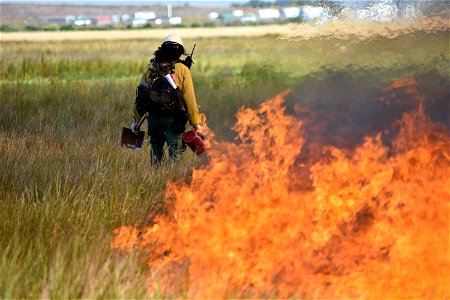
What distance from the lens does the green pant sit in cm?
800

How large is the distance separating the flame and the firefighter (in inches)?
80.7

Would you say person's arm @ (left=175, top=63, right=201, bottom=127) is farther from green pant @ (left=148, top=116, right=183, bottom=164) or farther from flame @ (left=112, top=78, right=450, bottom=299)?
flame @ (left=112, top=78, right=450, bottom=299)

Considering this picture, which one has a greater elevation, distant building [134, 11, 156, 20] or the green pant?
the green pant

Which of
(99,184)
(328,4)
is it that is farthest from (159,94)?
(328,4)

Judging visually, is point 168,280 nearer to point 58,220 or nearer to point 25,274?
point 25,274

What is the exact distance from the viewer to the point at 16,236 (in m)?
5.06

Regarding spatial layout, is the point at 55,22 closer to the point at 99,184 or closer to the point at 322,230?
the point at 99,184

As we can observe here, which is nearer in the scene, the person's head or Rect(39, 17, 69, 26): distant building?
the person's head

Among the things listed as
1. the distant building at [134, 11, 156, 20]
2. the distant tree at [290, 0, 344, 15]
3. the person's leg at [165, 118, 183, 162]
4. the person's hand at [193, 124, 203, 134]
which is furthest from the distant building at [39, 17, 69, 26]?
the distant tree at [290, 0, 344, 15]

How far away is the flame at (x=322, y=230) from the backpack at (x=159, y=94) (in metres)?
1.97

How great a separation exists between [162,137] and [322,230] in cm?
334

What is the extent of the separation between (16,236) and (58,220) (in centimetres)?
44

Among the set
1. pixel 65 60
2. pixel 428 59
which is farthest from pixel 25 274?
pixel 65 60

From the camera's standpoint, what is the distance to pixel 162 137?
8.22 meters
